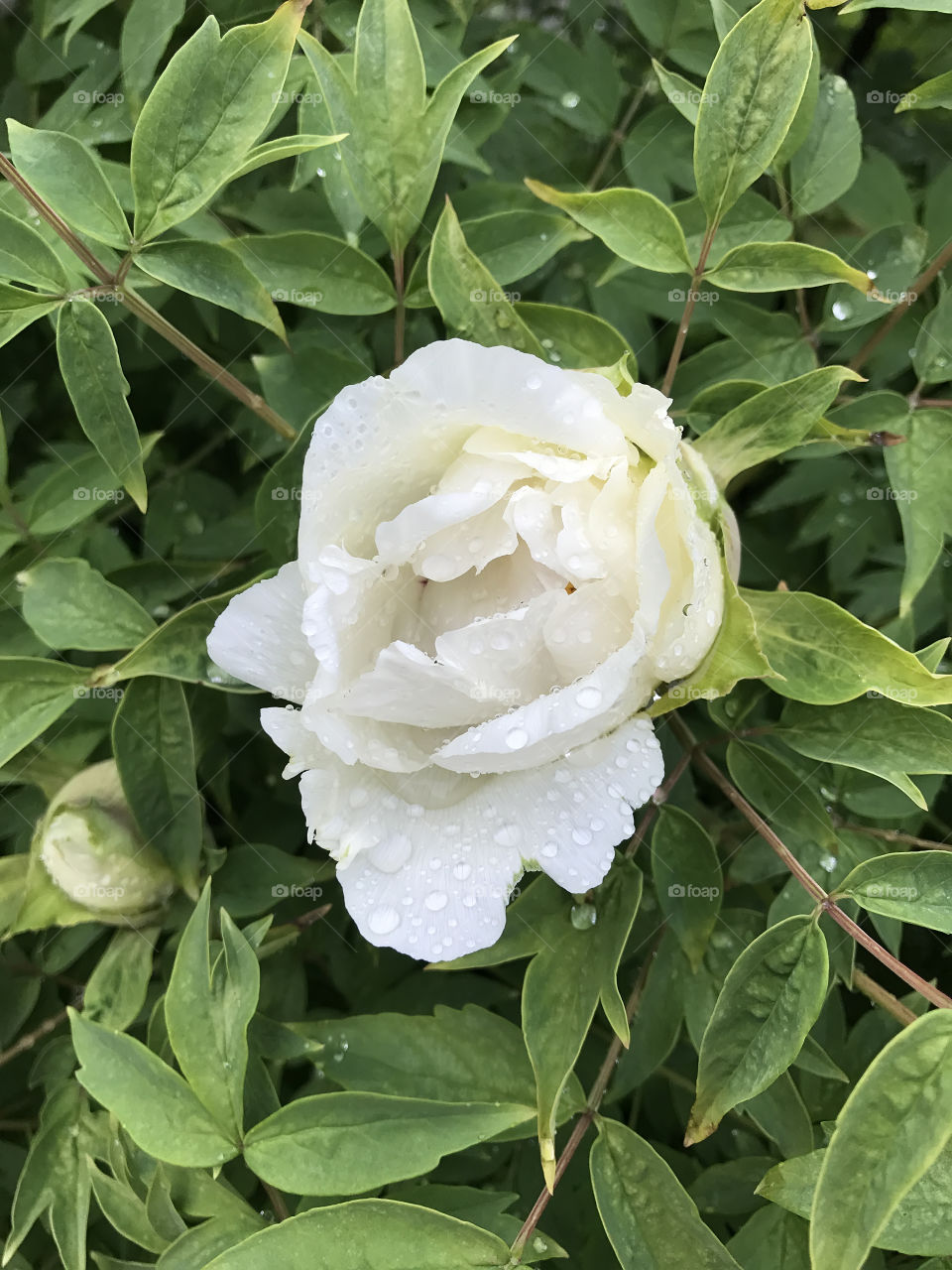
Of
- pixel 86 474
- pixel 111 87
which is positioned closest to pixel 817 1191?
pixel 86 474

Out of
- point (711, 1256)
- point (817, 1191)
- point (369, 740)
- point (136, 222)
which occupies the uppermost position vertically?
point (136, 222)

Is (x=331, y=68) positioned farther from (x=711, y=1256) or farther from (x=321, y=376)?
(x=711, y=1256)

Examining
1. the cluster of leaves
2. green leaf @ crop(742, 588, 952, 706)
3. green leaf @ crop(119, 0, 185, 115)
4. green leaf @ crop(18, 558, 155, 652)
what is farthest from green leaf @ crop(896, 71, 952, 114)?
green leaf @ crop(18, 558, 155, 652)

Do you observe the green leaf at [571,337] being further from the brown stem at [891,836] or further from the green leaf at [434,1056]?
the green leaf at [434,1056]

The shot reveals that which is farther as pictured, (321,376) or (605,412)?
(321,376)

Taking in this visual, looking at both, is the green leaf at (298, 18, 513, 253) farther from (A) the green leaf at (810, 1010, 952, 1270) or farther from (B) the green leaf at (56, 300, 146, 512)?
(A) the green leaf at (810, 1010, 952, 1270)

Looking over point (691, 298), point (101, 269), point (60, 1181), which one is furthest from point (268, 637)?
point (60, 1181)

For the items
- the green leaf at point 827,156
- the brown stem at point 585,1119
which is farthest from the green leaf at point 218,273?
the brown stem at point 585,1119
